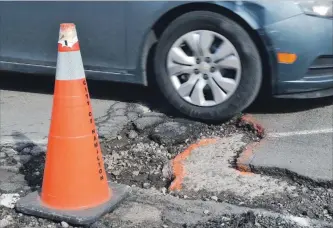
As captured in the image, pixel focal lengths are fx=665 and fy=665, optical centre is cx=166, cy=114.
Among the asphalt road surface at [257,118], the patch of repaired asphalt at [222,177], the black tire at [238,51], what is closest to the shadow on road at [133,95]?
the asphalt road surface at [257,118]

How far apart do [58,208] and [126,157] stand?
1.02 m

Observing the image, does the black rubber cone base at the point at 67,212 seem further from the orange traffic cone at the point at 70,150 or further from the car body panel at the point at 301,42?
the car body panel at the point at 301,42

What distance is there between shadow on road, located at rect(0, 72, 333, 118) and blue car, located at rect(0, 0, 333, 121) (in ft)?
0.81

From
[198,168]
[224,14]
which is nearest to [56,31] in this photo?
[224,14]

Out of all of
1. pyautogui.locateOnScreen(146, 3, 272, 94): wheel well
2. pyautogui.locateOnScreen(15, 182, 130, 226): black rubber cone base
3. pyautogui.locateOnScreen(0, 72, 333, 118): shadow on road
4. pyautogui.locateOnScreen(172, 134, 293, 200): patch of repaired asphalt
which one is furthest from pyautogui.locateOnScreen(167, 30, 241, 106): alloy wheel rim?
pyautogui.locateOnScreen(15, 182, 130, 226): black rubber cone base

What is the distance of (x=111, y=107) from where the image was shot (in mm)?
5586

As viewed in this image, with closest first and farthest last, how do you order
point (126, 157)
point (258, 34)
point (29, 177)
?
point (29, 177) → point (126, 157) → point (258, 34)

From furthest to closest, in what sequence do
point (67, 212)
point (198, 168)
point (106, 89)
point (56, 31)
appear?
point (106, 89)
point (56, 31)
point (198, 168)
point (67, 212)

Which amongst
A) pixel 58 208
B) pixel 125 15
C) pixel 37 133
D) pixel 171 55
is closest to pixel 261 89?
pixel 171 55

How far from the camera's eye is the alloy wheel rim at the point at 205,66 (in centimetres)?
500

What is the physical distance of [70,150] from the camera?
3.61m

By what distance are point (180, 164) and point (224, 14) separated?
4.27 feet

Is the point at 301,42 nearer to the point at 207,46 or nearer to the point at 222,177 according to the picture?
the point at 207,46

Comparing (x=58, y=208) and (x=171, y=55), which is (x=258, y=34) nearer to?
(x=171, y=55)
